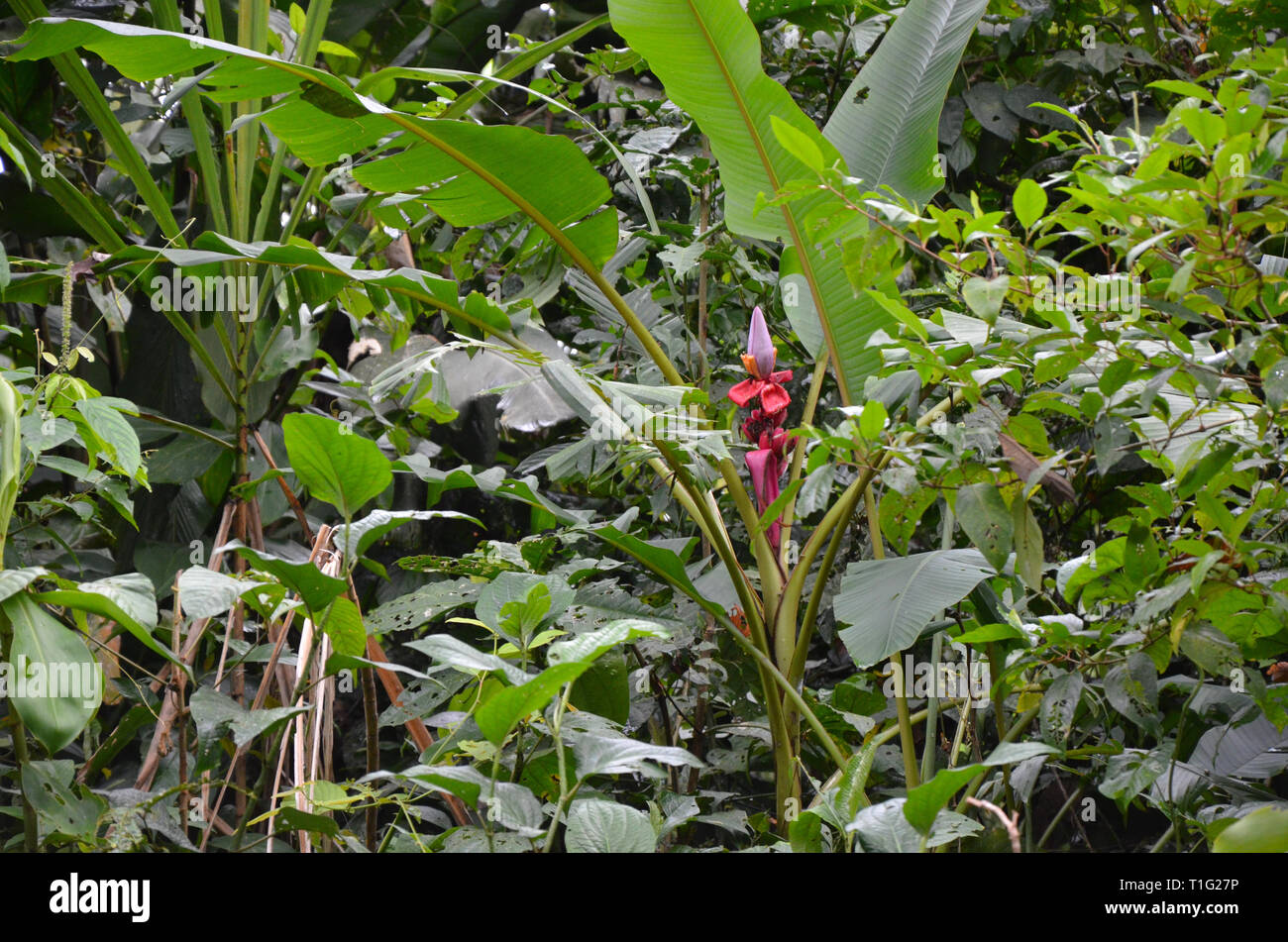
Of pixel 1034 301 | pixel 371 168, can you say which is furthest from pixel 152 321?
pixel 1034 301

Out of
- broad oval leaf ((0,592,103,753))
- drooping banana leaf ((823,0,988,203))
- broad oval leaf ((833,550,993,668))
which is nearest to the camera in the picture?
broad oval leaf ((0,592,103,753))

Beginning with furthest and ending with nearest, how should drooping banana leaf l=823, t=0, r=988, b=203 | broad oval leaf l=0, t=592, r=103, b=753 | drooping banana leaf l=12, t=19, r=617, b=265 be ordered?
drooping banana leaf l=823, t=0, r=988, b=203 < drooping banana leaf l=12, t=19, r=617, b=265 < broad oval leaf l=0, t=592, r=103, b=753

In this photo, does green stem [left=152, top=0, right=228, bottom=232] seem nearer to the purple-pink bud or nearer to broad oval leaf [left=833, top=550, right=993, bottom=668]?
the purple-pink bud

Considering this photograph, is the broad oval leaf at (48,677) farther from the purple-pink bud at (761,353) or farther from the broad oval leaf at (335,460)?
the purple-pink bud at (761,353)

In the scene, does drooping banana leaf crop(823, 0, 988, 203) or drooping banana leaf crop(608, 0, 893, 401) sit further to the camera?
drooping banana leaf crop(823, 0, 988, 203)

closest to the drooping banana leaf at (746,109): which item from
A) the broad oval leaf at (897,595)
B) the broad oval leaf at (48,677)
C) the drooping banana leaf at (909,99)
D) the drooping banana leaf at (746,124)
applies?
the drooping banana leaf at (746,124)

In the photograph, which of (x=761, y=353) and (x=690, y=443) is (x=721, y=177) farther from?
(x=690, y=443)

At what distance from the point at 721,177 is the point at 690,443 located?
50cm

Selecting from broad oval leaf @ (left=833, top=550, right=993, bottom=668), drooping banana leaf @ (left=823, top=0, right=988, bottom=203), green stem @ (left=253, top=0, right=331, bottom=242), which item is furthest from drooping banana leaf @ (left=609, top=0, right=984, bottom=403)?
green stem @ (left=253, top=0, right=331, bottom=242)

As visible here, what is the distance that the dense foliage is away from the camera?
81 centimetres

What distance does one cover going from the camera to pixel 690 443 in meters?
1.12

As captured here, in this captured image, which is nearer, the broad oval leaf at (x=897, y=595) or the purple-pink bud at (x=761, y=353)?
the broad oval leaf at (x=897, y=595)

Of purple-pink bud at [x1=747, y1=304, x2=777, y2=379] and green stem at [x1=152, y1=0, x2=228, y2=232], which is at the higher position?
green stem at [x1=152, y1=0, x2=228, y2=232]

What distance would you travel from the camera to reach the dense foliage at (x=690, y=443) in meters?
0.81
